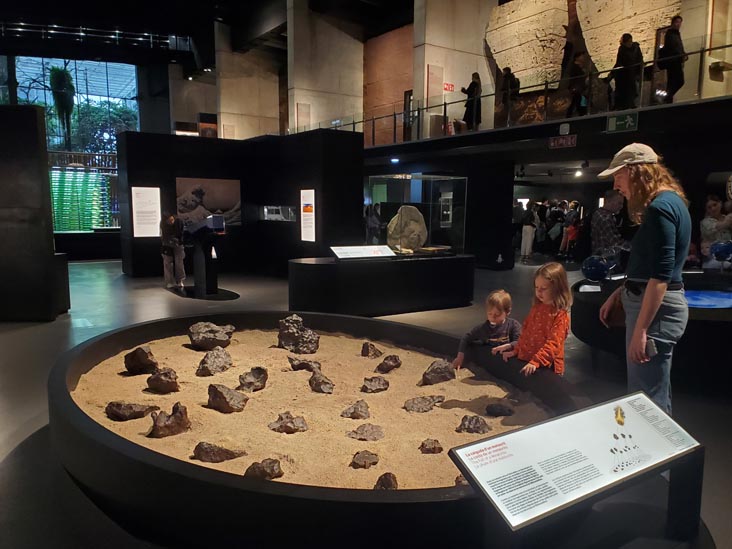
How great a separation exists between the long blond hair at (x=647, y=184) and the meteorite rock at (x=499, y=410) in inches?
58.6

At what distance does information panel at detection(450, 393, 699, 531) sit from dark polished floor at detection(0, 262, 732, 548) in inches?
42.5

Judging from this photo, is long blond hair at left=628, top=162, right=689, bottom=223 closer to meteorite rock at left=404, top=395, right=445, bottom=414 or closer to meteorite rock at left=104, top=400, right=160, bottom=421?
meteorite rock at left=404, top=395, right=445, bottom=414

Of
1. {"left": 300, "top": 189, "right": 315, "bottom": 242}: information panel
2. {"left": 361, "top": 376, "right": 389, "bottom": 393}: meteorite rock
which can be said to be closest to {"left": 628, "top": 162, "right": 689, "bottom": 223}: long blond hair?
{"left": 361, "top": 376, "right": 389, "bottom": 393}: meteorite rock

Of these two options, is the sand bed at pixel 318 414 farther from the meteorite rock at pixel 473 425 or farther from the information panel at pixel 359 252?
the information panel at pixel 359 252

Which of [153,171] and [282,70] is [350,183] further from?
[282,70]

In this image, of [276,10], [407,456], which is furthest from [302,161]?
[276,10]

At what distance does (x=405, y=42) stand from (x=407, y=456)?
2010 centimetres

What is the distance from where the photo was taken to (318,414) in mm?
3539

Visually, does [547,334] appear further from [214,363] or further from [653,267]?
[214,363]

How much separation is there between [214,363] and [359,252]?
4038 millimetres

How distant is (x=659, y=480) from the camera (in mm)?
2496

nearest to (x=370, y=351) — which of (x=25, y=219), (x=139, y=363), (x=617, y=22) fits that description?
(x=139, y=363)

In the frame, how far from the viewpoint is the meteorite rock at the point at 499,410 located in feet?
11.3

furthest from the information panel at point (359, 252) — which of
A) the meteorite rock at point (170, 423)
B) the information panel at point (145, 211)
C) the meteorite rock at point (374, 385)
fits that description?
the information panel at point (145, 211)
